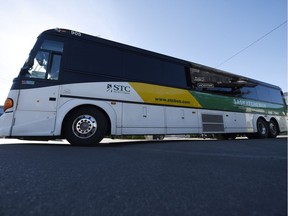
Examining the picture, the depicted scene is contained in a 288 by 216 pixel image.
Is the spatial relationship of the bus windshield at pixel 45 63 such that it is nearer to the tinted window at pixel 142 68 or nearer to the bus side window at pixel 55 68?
the bus side window at pixel 55 68

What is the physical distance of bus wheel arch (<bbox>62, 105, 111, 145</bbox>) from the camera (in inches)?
158

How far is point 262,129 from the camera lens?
8.22 metres

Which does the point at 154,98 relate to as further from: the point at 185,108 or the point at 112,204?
the point at 112,204

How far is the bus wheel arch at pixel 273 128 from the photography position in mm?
8570

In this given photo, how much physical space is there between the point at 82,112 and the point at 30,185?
2.97 meters

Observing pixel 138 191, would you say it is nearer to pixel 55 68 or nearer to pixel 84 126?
pixel 84 126

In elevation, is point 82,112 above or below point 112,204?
above

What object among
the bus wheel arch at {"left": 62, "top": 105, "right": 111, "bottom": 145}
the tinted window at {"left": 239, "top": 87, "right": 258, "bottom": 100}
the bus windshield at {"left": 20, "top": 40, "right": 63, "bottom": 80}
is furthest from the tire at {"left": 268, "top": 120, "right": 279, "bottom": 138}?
the bus windshield at {"left": 20, "top": 40, "right": 63, "bottom": 80}

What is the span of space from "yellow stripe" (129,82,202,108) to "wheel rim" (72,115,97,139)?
158 cm

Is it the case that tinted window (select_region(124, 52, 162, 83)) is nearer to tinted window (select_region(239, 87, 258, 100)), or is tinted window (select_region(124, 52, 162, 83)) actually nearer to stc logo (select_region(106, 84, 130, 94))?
stc logo (select_region(106, 84, 130, 94))

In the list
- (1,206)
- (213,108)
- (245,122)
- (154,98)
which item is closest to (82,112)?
(154,98)

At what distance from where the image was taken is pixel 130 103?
4828 millimetres

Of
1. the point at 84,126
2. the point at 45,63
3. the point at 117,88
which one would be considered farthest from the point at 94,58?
the point at 84,126

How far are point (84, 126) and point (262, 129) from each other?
27.1ft
